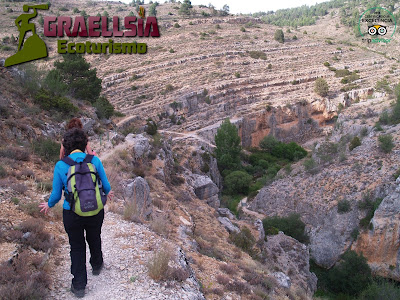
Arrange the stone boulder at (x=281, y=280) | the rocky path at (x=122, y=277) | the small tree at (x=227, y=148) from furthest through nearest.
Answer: the small tree at (x=227, y=148) < the stone boulder at (x=281, y=280) < the rocky path at (x=122, y=277)

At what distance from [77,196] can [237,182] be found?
22584 millimetres

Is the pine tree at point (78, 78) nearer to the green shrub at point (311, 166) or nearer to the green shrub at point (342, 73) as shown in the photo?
the green shrub at point (311, 166)

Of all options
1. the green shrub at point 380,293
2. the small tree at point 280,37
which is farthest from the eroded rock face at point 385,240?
the small tree at point 280,37

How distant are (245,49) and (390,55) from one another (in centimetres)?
2362

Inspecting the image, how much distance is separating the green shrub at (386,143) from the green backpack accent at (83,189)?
20.2m

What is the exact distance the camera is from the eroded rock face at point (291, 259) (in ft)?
37.6

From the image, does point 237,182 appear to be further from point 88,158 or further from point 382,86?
point 382,86

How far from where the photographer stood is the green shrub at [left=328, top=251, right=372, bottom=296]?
14562 millimetres

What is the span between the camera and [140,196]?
28.0 feet

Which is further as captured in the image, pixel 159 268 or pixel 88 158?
pixel 159 268

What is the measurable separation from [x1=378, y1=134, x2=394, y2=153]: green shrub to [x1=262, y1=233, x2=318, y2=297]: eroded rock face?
975 centimetres

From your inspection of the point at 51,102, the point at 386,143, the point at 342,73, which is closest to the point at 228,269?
the point at 51,102

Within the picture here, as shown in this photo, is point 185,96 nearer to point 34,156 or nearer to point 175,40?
point 175,40

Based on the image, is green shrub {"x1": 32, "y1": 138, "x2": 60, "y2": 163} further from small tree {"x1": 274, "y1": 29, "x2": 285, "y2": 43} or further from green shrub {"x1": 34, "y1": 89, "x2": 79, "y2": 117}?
small tree {"x1": 274, "y1": 29, "x2": 285, "y2": 43}
